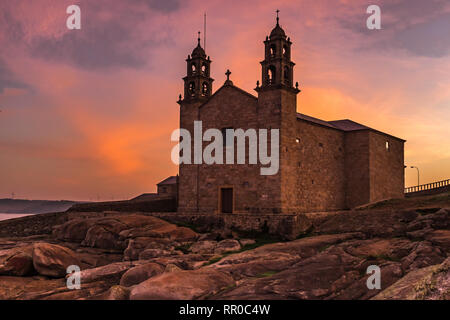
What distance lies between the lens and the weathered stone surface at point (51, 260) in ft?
66.8

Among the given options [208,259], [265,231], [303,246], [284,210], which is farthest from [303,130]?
[208,259]

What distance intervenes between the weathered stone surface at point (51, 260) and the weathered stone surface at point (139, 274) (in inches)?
190

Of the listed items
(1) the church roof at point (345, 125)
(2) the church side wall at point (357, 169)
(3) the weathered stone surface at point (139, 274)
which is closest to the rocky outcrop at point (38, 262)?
(3) the weathered stone surface at point (139, 274)

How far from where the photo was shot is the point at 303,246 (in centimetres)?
2100

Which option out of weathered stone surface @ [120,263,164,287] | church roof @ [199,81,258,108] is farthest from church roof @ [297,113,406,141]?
weathered stone surface @ [120,263,164,287]

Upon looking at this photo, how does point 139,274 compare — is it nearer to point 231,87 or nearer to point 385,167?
point 231,87

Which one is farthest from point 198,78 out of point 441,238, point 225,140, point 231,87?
point 441,238

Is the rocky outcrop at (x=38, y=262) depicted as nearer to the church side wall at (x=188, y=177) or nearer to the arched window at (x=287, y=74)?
the church side wall at (x=188, y=177)

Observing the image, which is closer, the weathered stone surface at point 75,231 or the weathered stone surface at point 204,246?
the weathered stone surface at point 204,246

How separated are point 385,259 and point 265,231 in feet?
32.0

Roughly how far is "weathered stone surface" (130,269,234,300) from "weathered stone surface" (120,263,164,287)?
8.32 feet

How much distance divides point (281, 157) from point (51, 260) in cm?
1663

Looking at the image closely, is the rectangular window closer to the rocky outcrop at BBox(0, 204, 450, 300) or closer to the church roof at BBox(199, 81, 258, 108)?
the church roof at BBox(199, 81, 258, 108)

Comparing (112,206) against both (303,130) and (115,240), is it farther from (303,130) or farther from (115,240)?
(303,130)
